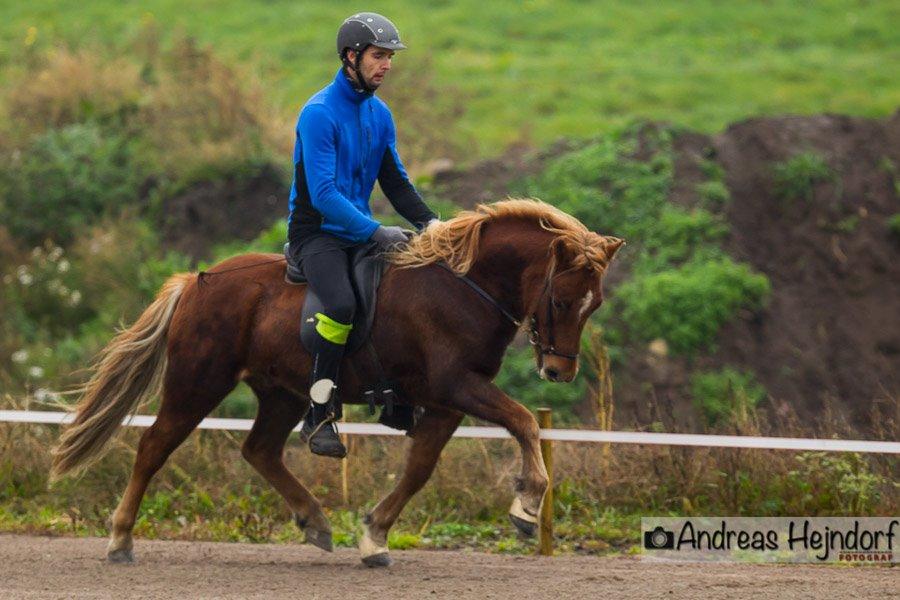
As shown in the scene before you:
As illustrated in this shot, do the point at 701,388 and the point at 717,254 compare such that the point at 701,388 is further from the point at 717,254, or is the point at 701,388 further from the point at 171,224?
the point at 171,224

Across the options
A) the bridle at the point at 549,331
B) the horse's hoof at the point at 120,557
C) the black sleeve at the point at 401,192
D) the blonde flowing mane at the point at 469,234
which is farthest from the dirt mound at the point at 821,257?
the horse's hoof at the point at 120,557

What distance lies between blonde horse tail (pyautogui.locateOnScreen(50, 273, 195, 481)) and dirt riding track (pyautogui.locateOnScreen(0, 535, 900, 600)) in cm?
67

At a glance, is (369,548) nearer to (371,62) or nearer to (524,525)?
(524,525)

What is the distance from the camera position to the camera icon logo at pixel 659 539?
9.25 meters

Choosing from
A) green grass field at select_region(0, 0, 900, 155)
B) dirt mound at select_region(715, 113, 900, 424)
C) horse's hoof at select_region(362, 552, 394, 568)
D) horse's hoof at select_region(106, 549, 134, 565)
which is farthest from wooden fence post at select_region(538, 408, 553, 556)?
green grass field at select_region(0, 0, 900, 155)

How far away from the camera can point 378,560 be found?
8.46 m

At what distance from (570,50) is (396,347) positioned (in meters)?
20.6

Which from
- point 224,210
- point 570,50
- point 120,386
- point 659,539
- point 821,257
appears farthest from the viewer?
point 570,50

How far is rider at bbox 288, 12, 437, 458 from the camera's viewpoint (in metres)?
7.98

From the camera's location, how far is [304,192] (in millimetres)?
8289

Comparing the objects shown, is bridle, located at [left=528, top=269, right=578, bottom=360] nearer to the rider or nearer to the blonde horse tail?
the rider

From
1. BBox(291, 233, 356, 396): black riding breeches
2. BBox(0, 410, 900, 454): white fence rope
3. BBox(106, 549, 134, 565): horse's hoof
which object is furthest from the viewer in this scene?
BBox(0, 410, 900, 454): white fence rope

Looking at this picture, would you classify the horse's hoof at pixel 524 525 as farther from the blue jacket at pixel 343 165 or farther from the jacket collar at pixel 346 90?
the jacket collar at pixel 346 90

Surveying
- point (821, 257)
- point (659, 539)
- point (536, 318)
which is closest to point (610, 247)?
point (536, 318)
